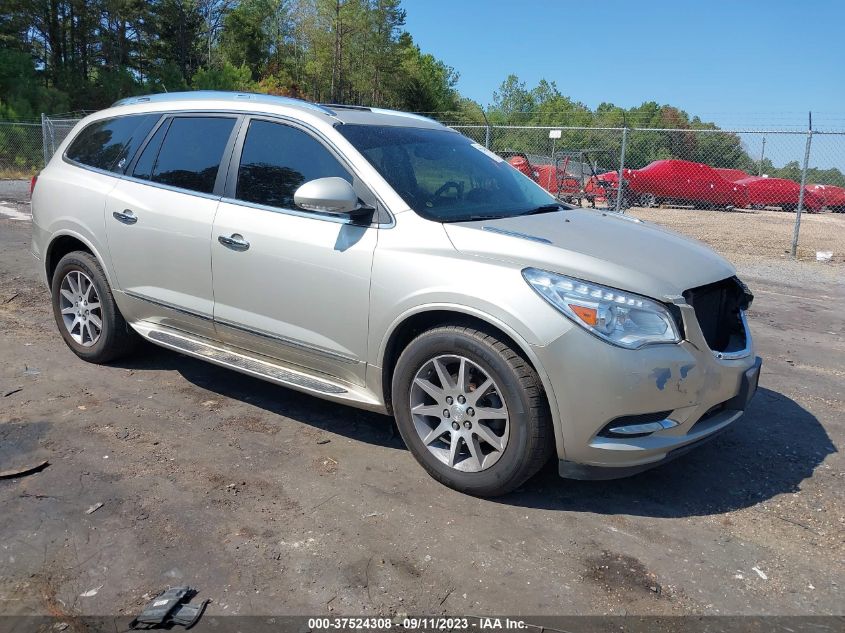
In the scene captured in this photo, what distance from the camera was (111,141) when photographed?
505 cm

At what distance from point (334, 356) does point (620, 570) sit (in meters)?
1.77

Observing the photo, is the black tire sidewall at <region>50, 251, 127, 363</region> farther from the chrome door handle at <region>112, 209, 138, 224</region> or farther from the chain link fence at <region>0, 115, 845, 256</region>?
the chain link fence at <region>0, 115, 845, 256</region>

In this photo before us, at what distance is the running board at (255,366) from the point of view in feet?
12.5

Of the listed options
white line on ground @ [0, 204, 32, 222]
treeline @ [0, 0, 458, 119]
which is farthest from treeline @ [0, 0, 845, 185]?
white line on ground @ [0, 204, 32, 222]

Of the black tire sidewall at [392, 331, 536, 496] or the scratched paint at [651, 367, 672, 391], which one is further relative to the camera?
the black tire sidewall at [392, 331, 536, 496]

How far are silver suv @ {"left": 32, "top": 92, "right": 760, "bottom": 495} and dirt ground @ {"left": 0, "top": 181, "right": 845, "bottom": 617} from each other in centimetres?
32

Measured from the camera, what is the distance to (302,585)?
2.74 meters

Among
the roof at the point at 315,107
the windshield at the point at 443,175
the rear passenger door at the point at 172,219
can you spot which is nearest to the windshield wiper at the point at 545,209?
the windshield at the point at 443,175

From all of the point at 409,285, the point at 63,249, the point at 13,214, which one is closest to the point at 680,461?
the point at 409,285

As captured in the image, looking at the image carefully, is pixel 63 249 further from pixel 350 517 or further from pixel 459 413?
pixel 459 413

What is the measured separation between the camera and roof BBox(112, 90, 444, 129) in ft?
13.7

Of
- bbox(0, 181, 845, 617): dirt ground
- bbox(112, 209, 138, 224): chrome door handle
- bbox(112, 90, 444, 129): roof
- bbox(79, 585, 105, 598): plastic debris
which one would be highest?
bbox(112, 90, 444, 129): roof

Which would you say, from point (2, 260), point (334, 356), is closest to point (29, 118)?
point (2, 260)

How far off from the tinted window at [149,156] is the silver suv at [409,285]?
0.01 m
